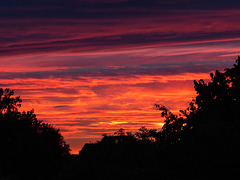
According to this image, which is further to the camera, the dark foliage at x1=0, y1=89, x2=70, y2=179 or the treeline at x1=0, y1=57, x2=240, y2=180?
the dark foliage at x1=0, y1=89, x2=70, y2=179

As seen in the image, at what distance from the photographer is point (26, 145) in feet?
203

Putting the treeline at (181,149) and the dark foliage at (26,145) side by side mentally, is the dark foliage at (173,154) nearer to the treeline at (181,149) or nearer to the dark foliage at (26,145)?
the treeline at (181,149)

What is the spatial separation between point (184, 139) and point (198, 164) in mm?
2683

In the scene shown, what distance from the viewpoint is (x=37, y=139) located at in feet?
205

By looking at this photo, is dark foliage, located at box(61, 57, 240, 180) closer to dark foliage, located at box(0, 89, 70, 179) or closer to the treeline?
the treeline

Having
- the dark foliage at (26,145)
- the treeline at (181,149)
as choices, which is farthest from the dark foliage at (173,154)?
the dark foliage at (26,145)

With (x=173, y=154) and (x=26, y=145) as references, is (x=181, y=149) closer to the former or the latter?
(x=173, y=154)

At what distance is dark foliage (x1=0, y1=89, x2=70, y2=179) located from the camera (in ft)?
198

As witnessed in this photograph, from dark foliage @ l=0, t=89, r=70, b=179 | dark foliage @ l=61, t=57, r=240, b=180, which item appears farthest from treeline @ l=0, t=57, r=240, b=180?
dark foliage @ l=0, t=89, r=70, b=179

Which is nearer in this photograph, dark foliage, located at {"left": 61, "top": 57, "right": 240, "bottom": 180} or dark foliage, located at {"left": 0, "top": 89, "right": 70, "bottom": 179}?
dark foliage, located at {"left": 61, "top": 57, "right": 240, "bottom": 180}

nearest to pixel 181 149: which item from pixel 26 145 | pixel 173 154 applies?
pixel 173 154

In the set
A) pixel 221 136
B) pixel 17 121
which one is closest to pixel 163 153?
pixel 221 136

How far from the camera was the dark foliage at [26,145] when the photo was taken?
60.2 metres

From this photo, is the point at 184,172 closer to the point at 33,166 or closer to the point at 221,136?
the point at 221,136
